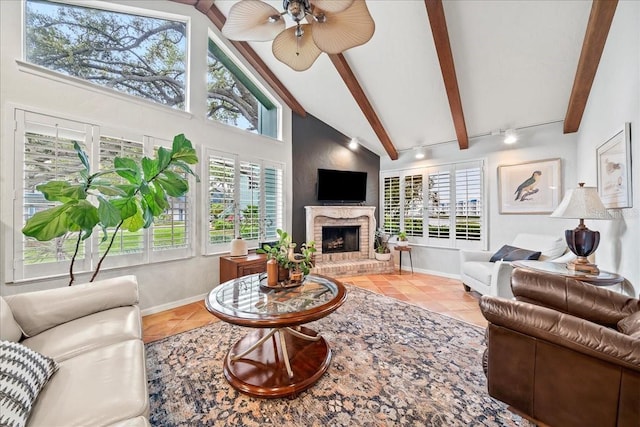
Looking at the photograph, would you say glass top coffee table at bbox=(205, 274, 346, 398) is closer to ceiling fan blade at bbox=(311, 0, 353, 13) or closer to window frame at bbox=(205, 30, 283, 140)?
ceiling fan blade at bbox=(311, 0, 353, 13)

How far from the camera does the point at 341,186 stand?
17.2ft

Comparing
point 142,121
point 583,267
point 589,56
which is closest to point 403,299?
point 583,267

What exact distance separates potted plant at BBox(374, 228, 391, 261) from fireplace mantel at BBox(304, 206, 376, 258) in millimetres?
171

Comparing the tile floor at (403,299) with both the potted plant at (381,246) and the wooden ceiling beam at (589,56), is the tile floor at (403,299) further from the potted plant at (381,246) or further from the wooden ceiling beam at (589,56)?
the wooden ceiling beam at (589,56)

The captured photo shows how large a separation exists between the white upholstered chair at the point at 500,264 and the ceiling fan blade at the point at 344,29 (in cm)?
292

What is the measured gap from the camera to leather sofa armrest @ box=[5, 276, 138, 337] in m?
1.57

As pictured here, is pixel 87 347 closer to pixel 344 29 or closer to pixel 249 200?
pixel 344 29

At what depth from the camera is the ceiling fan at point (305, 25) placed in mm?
1618

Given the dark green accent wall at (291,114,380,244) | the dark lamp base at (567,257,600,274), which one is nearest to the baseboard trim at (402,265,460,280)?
the dark green accent wall at (291,114,380,244)

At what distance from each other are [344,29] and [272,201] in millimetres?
3144

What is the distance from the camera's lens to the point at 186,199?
3314mm

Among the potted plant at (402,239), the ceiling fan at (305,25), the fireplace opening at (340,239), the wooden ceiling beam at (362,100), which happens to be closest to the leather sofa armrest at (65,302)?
the ceiling fan at (305,25)

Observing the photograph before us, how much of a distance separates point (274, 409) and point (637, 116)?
11.3 feet

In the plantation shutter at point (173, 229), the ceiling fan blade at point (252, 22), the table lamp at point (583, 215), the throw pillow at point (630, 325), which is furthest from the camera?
the plantation shutter at point (173, 229)
